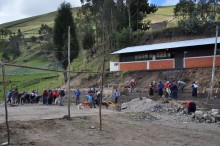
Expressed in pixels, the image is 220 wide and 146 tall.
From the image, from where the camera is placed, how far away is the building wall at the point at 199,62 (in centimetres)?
4203

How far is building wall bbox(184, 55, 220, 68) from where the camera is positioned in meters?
42.0

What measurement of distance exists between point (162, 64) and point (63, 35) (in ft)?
74.2

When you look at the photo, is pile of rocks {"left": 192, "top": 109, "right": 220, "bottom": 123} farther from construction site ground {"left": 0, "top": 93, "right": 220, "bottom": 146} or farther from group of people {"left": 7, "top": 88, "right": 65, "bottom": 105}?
group of people {"left": 7, "top": 88, "right": 65, "bottom": 105}

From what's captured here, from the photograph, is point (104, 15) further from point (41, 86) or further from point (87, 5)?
point (41, 86)

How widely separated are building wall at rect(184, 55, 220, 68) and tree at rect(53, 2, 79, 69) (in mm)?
22366

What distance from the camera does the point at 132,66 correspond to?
49.3 m

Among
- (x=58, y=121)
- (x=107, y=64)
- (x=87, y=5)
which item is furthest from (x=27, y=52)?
(x=58, y=121)

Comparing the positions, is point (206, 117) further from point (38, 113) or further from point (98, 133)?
point (38, 113)

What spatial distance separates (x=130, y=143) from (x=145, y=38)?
42.8m

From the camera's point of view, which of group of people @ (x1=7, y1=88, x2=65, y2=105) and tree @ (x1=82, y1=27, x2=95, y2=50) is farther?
tree @ (x1=82, y1=27, x2=95, y2=50)

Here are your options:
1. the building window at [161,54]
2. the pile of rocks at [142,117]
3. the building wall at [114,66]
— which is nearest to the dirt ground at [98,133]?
the pile of rocks at [142,117]

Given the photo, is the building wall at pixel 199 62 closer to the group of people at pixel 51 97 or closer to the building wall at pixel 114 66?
the building wall at pixel 114 66

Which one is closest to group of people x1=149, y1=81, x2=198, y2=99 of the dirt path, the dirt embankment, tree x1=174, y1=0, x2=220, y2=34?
the dirt embankment

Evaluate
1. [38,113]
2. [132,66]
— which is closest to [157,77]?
[132,66]
